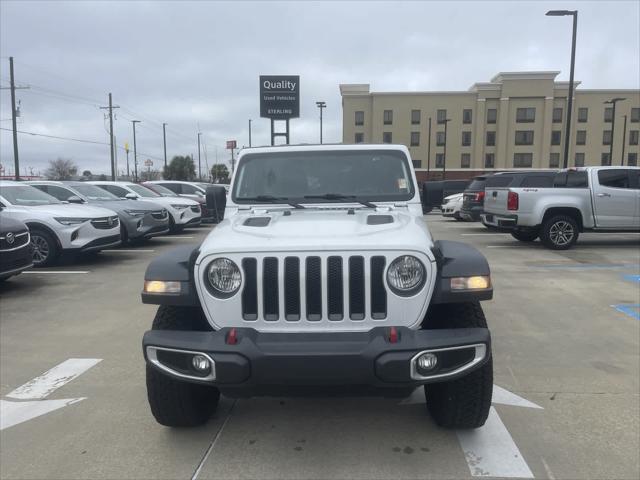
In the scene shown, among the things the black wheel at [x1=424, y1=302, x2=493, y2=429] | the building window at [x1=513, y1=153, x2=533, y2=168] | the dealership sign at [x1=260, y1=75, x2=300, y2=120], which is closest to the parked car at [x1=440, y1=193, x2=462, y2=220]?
the dealership sign at [x1=260, y1=75, x2=300, y2=120]

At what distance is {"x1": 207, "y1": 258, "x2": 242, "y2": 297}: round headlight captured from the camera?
2789 mm

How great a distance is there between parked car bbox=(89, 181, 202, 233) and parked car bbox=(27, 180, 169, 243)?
1.23 meters

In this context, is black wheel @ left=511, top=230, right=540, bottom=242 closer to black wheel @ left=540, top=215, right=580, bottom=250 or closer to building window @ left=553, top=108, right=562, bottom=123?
black wheel @ left=540, top=215, right=580, bottom=250

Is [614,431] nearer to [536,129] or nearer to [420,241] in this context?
[420,241]

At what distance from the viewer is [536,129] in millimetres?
60625

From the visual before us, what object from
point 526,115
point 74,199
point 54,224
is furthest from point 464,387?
point 526,115

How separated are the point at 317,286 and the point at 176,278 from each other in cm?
81

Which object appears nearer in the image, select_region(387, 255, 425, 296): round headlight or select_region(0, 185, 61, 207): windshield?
select_region(387, 255, 425, 296): round headlight

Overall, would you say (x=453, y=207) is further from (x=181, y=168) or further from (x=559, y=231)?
(x=181, y=168)

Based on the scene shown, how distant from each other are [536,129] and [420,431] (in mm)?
64013

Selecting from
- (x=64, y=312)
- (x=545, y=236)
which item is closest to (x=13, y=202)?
(x=64, y=312)

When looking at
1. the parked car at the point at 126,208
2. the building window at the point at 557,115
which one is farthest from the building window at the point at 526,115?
the parked car at the point at 126,208

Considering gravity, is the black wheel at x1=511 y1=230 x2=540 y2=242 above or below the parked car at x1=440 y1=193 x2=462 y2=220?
below

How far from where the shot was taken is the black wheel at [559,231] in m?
11.3
